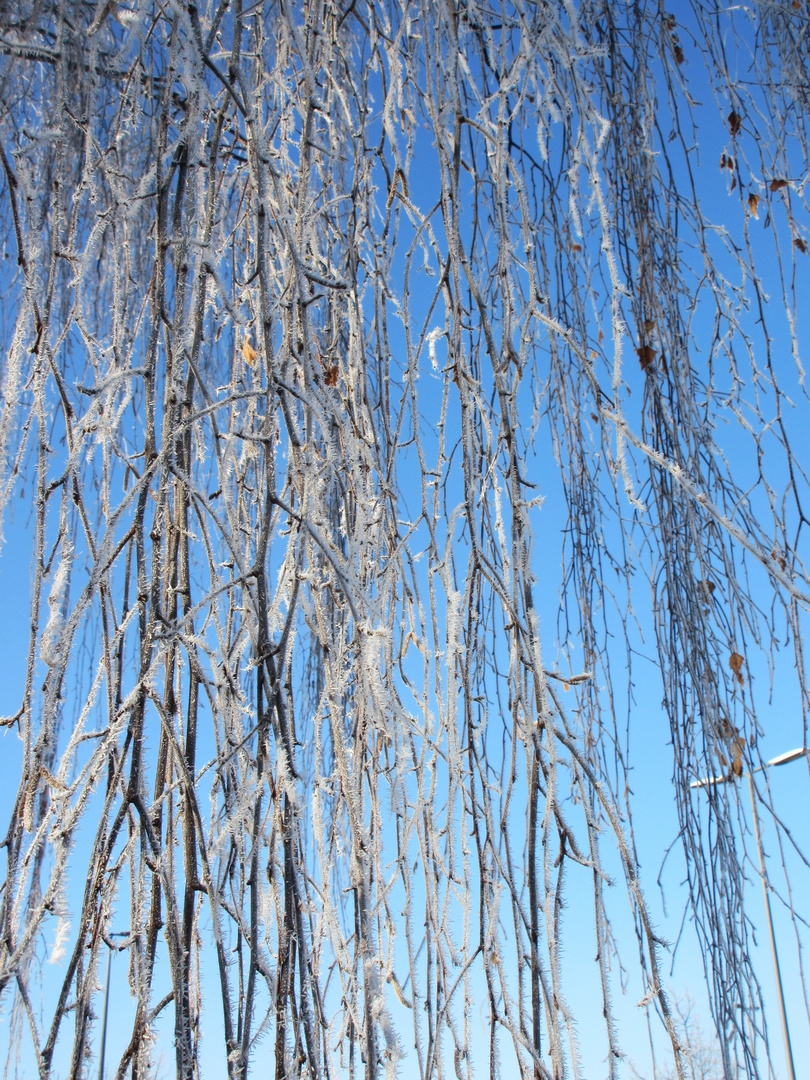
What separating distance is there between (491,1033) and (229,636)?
38 cm

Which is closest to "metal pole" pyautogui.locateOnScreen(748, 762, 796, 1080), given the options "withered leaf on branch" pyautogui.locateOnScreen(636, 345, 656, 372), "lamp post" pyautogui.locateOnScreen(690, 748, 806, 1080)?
"lamp post" pyautogui.locateOnScreen(690, 748, 806, 1080)

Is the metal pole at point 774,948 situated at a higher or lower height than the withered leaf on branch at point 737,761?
lower

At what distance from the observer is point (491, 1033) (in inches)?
25.6

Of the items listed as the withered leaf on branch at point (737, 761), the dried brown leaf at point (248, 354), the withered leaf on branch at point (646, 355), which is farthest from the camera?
the withered leaf on branch at point (646, 355)

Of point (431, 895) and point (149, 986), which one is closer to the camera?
point (149, 986)

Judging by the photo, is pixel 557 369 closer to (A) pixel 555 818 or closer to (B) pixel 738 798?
(B) pixel 738 798

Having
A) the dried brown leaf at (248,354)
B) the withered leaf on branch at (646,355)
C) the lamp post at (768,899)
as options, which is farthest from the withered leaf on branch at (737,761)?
the dried brown leaf at (248,354)

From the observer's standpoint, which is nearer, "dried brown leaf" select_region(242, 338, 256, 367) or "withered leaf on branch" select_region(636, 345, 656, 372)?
"dried brown leaf" select_region(242, 338, 256, 367)

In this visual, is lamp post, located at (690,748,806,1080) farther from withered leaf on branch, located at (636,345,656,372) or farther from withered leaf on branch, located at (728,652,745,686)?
withered leaf on branch, located at (636,345,656,372)

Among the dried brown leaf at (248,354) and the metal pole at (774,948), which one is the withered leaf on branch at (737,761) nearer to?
the metal pole at (774,948)

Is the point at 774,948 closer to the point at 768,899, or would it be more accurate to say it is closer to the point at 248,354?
the point at 768,899

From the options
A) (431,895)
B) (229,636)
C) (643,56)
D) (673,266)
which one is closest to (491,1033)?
(431,895)

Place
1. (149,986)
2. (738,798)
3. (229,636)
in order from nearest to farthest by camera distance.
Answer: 1. (149,986)
2. (229,636)
3. (738,798)

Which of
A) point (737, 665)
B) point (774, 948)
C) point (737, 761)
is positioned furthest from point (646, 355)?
point (774, 948)
